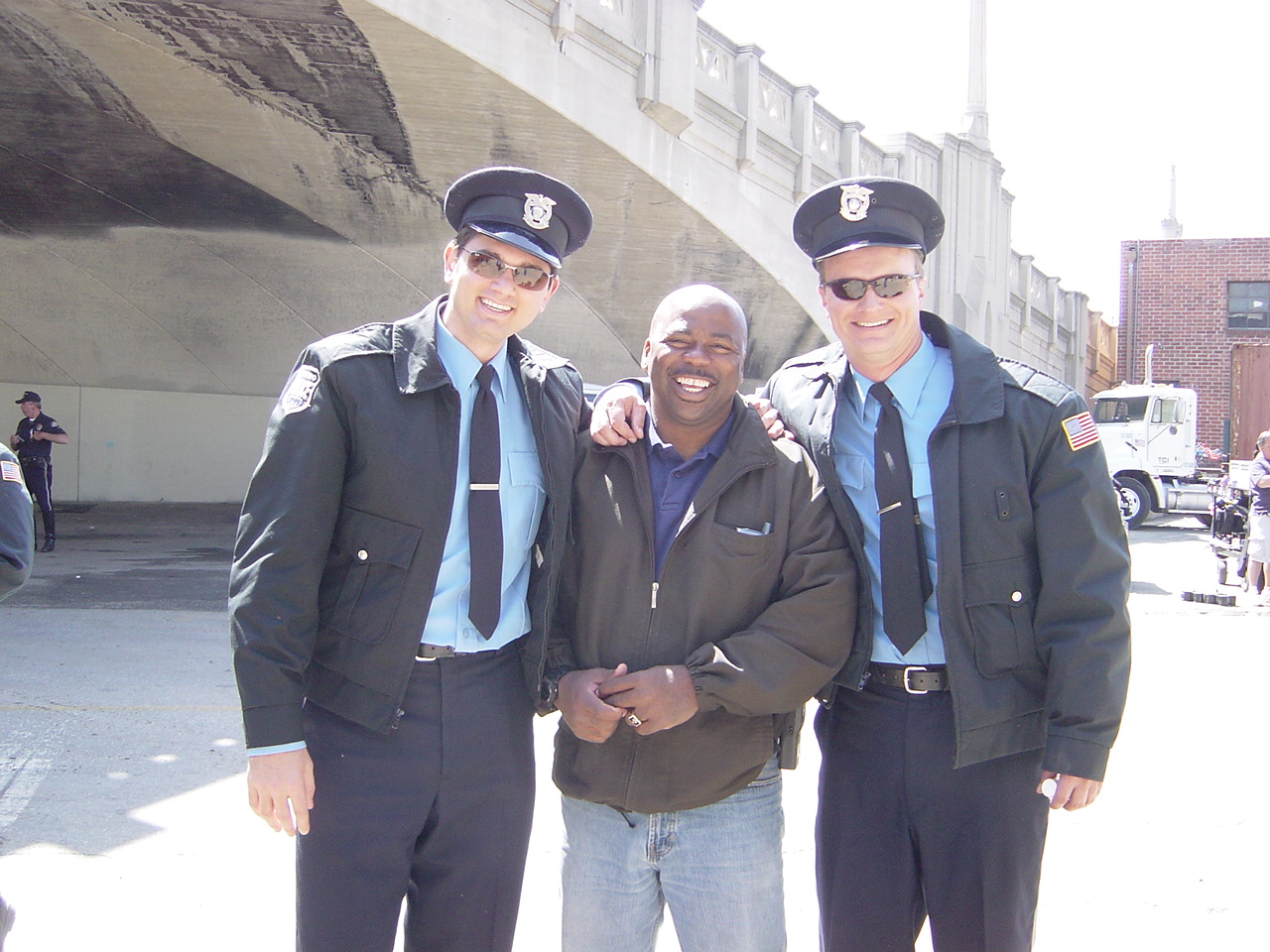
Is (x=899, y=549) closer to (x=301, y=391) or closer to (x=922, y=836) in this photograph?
(x=922, y=836)

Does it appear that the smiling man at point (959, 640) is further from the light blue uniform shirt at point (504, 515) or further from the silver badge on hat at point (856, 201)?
the light blue uniform shirt at point (504, 515)

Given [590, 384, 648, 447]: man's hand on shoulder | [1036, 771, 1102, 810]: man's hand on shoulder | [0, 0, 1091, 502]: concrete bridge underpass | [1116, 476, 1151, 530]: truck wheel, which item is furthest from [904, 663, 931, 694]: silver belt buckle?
[1116, 476, 1151, 530]: truck wheel

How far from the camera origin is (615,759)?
7.73 ft

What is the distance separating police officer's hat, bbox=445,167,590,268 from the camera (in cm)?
254

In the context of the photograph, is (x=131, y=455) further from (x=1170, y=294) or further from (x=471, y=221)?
(x=1170, y=294)

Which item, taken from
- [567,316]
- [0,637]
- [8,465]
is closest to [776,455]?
[8,465]

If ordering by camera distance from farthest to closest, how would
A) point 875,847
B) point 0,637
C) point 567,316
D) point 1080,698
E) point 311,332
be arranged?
point 311,332
point 567,316
point 0,637
point 875,847
point 1080,698

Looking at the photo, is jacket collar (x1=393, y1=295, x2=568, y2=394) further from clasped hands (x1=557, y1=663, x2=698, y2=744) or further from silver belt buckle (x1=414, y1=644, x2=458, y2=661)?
clasped hands (x1=557, y1=663, x2=698, y2=744)

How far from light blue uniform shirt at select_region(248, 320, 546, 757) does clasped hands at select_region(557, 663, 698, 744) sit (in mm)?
256

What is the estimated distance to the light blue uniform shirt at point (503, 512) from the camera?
2.38 metres

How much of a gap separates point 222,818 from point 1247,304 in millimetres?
29389

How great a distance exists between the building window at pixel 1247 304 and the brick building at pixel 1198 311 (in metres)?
0.02

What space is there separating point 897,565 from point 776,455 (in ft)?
1.27

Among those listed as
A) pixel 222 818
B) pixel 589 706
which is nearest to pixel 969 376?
pixel 589 706
